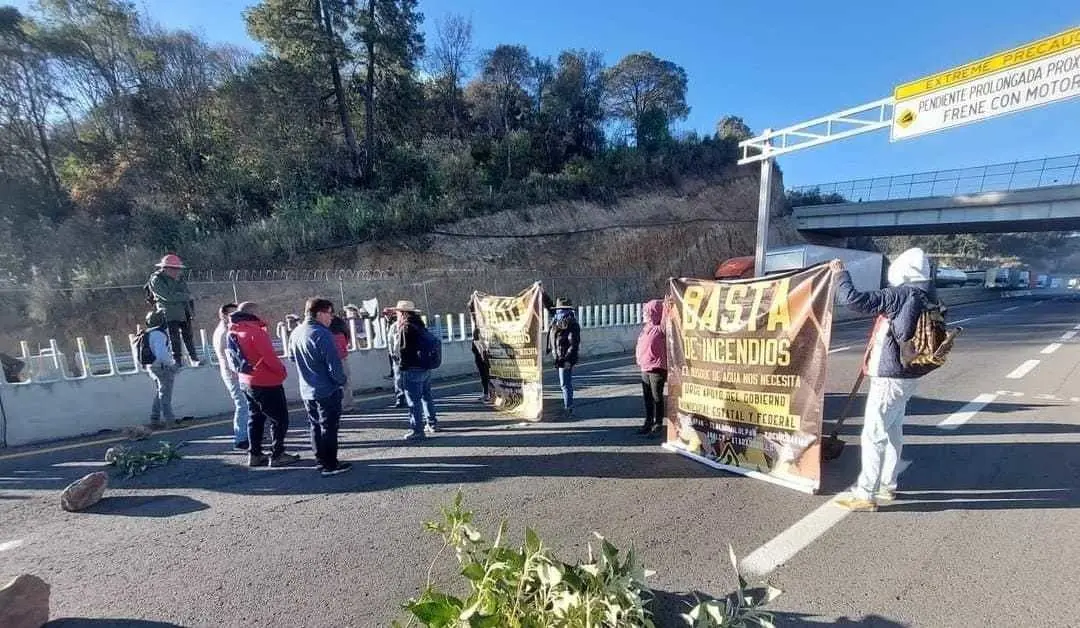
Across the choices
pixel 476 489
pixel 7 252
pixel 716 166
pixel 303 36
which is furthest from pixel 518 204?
pixel 476 489

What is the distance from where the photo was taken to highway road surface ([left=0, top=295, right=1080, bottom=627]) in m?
2.58

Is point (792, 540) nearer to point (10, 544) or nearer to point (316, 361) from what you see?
point (316, 361)

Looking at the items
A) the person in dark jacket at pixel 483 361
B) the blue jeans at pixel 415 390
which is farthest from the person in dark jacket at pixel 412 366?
the person in dark jacket at pixel 483 361

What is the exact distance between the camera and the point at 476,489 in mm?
4070

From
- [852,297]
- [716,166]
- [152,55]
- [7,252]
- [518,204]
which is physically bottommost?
[852,297]

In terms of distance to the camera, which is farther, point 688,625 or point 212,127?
point 212,127

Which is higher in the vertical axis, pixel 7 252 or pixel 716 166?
pixel 716 166

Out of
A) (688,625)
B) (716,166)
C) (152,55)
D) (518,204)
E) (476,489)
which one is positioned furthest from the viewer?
(716,166)

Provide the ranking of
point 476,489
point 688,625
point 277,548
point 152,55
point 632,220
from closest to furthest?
point 688,625
point 277,548
point 476,489
point 152,55
point 632,220

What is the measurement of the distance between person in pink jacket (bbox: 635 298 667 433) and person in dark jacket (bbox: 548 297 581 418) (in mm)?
1129

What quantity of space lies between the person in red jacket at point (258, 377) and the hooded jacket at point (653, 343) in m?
3.87

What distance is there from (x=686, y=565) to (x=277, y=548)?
9.17 ft

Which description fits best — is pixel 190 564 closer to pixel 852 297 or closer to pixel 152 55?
pixel 852 297

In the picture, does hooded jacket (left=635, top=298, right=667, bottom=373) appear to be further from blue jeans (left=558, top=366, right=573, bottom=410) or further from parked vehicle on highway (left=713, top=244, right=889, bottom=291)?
parked vehicle on highway (left=713, top=244, right=889, bottom=291)
